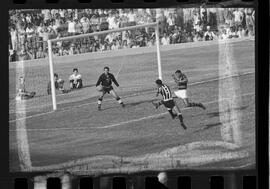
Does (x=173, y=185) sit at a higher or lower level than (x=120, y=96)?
lower

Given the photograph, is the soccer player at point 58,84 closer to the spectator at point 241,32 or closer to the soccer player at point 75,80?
the soccer player at point 75,80

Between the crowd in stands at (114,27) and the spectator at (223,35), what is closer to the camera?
the crowd in stands at (114,27)

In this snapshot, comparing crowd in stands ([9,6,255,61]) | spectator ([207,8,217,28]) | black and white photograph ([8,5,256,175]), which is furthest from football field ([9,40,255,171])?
spectator ([207,8,217,28])

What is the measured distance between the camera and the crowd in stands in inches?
463

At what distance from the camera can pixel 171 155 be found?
11875 mm

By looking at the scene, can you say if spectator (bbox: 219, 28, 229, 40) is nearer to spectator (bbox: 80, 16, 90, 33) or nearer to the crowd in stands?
the crowd in stands

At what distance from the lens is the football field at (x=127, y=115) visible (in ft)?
38.8

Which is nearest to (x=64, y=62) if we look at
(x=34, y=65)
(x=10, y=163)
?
(x=34, y=65)

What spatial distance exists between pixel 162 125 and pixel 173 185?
1.82 ft

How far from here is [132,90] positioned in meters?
11.9

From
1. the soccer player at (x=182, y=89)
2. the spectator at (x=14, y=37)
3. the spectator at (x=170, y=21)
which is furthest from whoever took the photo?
the soccer player at (x=182, y=89)

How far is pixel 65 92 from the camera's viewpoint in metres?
11.9

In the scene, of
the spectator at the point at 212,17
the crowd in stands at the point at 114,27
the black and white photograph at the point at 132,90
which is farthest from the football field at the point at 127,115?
the spectator at the point at 212,17

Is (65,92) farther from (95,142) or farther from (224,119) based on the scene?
(224,119)
